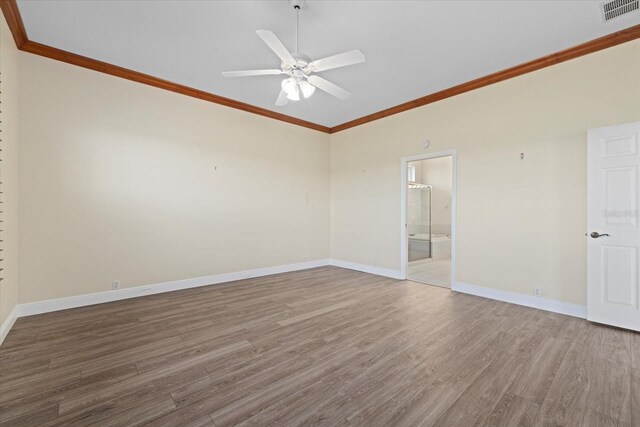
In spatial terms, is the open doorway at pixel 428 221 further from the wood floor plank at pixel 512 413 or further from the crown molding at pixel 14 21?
the crown molding at pixel 14 21

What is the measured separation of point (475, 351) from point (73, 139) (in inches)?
197

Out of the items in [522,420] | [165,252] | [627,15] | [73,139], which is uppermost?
[627,15]

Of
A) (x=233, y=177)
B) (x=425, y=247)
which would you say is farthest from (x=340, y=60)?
(x=425, y=247)

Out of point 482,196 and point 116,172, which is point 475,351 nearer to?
point 482,196

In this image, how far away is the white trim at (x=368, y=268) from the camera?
5.01 meters

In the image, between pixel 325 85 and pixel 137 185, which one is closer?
pixel 325 85

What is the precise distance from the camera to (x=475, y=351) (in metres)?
2.34

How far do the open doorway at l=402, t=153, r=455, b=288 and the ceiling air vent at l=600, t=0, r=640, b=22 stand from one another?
2.05 metres

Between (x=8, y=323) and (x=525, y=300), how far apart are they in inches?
228

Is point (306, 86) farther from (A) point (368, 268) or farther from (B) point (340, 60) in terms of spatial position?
(A) point (368, 268)

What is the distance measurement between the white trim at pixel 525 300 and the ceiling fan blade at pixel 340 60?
348 cm

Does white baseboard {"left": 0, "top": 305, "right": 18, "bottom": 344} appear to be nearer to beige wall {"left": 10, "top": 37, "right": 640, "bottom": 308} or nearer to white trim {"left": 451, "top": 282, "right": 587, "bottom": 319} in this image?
beige wall {"left": 10, "top": 37, "right": 640, "bottom": 308}

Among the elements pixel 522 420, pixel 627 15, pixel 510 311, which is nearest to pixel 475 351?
pixel 522 420

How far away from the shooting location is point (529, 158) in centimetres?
349
